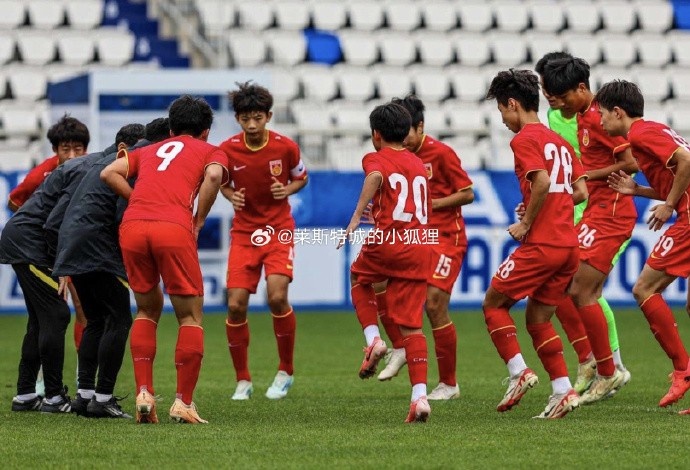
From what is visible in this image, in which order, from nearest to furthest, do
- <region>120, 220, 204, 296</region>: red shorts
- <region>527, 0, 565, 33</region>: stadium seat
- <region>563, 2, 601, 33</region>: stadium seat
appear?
1. <region>120, 220, 204, 296</region>: red shorts
2. <region>527, 0, 565, 33</region>: stadium seat
3. <region>563, 2, 601, 33</region>: stadium seat

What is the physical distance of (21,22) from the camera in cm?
2105

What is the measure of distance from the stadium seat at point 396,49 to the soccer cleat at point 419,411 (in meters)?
15.1

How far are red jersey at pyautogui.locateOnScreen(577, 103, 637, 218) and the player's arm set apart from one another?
126 inches

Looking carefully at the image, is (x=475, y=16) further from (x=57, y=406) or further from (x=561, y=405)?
(x=561, y=405)

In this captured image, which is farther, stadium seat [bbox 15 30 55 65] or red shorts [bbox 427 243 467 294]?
stadium seat [bbox 15 30 55 65]

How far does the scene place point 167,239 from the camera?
7211mm

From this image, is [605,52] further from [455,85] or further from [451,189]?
[451,189]

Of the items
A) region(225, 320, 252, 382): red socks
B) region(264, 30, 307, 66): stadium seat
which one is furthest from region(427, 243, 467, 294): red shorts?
region(264, 30, 307, 66): stadium seat

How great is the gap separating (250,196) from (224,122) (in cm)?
805

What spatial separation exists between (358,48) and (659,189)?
14108 millimetres

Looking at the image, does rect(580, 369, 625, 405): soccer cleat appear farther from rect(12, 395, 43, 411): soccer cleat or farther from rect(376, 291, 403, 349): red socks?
rect(12, 395, 43, 411): soccer cleat

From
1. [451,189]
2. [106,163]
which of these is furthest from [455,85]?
[106,163]

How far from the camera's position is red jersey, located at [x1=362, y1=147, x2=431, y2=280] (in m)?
7.50

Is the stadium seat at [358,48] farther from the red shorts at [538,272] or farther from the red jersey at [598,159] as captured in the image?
the red shorts at [538,272]
